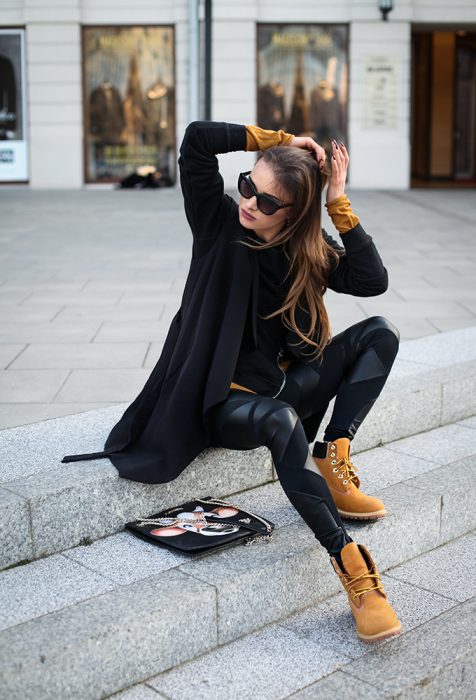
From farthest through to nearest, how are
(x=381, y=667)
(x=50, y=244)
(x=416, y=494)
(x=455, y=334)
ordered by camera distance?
(x=50, y=244)
(x=455, y=334)
(x=416, y=494)
(x=381, y=667)

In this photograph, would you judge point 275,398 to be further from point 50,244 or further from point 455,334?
point 50,244

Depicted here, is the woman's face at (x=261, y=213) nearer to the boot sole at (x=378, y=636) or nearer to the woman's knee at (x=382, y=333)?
the woman's knee at (x=382, y=333)

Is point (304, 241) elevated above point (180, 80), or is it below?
below

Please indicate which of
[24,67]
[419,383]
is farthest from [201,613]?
[24,67]

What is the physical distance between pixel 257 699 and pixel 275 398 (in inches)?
41.2

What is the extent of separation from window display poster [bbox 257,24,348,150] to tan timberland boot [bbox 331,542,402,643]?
16.4 m

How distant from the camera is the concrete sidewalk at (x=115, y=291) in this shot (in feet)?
15.8

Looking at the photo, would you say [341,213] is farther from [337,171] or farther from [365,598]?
[365,598]

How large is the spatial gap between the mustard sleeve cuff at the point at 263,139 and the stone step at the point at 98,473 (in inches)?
43.8

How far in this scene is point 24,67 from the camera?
18.6 meters

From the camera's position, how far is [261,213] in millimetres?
3139

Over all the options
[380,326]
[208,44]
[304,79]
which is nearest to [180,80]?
[304,79]

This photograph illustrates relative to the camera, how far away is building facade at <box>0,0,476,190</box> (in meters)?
18.3

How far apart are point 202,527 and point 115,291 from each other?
14.9 feet
